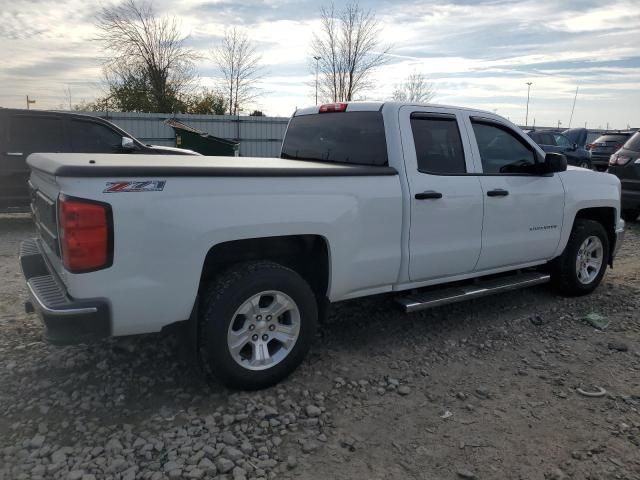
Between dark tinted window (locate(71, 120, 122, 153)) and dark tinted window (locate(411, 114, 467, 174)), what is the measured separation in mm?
6226

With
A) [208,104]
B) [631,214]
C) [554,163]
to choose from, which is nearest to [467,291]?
[554,163]

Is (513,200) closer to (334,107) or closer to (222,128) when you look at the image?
(334,107)

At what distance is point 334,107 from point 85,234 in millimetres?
2557

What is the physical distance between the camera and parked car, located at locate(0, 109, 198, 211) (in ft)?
26.1

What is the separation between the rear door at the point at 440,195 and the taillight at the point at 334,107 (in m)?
0.60

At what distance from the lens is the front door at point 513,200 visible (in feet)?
14.3

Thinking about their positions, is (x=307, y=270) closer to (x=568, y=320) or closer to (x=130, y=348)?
(x=130, y=348)

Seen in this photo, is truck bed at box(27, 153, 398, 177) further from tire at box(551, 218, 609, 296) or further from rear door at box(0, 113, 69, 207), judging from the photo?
rear door at box(0, 113, 69, 207)

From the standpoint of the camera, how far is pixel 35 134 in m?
8.12

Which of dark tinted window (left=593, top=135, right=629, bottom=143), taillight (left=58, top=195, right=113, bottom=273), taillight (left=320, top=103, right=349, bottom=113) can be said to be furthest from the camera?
dark tinted window (left=593, top=135, right=629, bottom=143)

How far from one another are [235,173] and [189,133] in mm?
14137

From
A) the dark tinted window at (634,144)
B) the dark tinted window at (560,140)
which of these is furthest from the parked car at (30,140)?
the dark tinted window at (560,140)

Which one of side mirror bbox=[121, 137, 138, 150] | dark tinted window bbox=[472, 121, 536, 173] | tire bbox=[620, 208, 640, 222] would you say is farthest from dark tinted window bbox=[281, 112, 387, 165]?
tire bbox=[620, 208, 640, 222]

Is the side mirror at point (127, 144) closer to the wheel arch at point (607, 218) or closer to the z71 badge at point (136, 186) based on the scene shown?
the z71 badge at point (136, 186)
